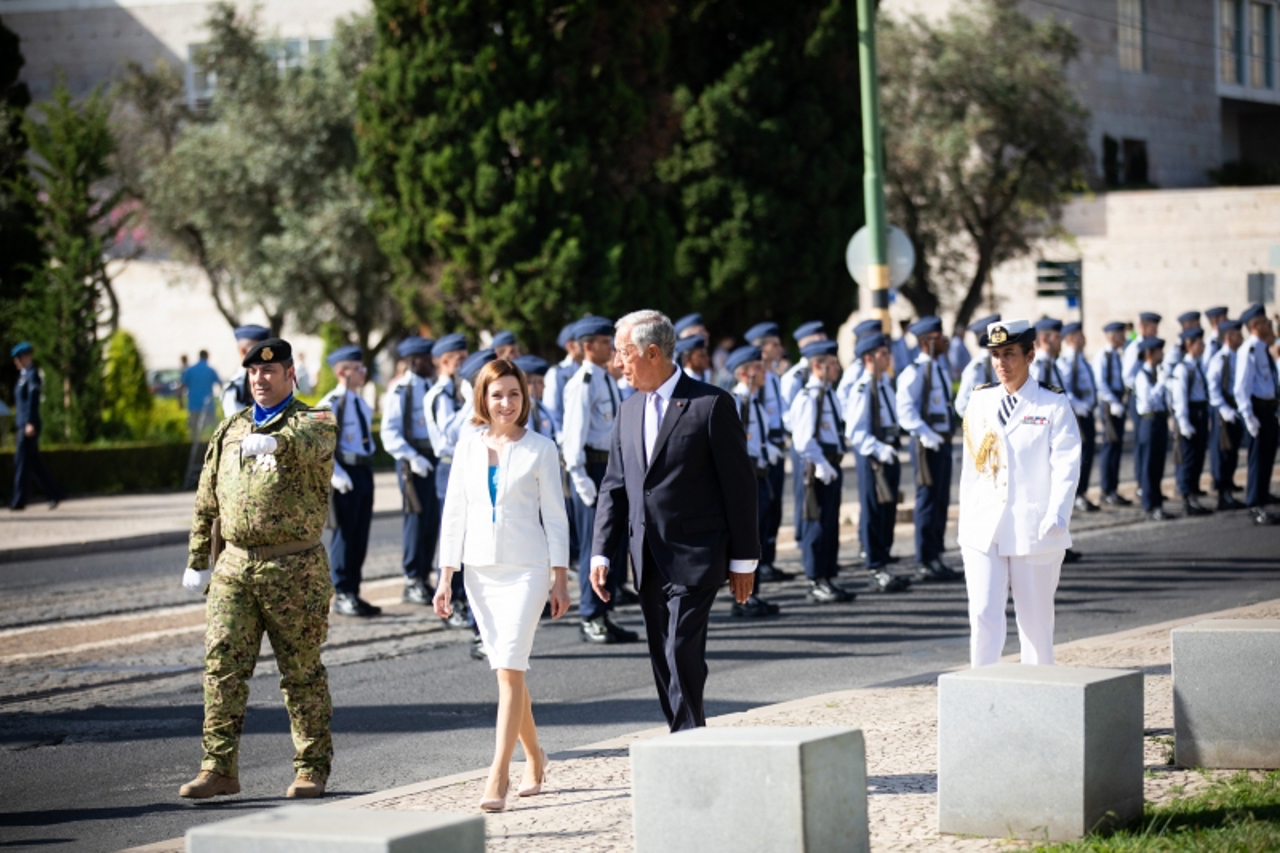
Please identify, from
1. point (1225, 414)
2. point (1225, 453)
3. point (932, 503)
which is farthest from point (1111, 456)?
point (932, 503)

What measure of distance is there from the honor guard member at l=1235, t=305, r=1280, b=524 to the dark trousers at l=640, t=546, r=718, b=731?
11.9 meters

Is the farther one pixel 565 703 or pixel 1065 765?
pixel 565 703

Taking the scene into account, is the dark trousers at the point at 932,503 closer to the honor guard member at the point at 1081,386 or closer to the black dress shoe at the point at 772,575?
the black dress shoe at the point at 772,575

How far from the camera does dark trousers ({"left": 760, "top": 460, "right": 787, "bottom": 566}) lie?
1369 centimetres

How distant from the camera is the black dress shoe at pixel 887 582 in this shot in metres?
13.2

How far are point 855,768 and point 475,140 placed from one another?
76.3 feet

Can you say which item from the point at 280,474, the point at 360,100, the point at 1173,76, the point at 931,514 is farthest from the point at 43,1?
the point at 280,474

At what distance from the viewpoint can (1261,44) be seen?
172 feet

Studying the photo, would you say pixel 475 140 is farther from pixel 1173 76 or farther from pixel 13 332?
pixel 1173 76

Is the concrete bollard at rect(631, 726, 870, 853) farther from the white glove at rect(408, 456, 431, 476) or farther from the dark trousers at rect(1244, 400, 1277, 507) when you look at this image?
the dark trousers at rect(1244, 400, 1277, 507)

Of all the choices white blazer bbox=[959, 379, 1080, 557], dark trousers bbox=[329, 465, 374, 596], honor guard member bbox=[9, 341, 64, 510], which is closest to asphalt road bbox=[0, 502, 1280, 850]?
dark trousers bbox=[329, 465, 374, 596]

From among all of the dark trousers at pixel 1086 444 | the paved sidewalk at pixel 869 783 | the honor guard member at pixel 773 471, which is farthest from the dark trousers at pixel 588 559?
the dark trousers at pixel 1086 444

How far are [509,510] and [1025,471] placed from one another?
2.28 m

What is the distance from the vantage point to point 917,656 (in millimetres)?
10266
